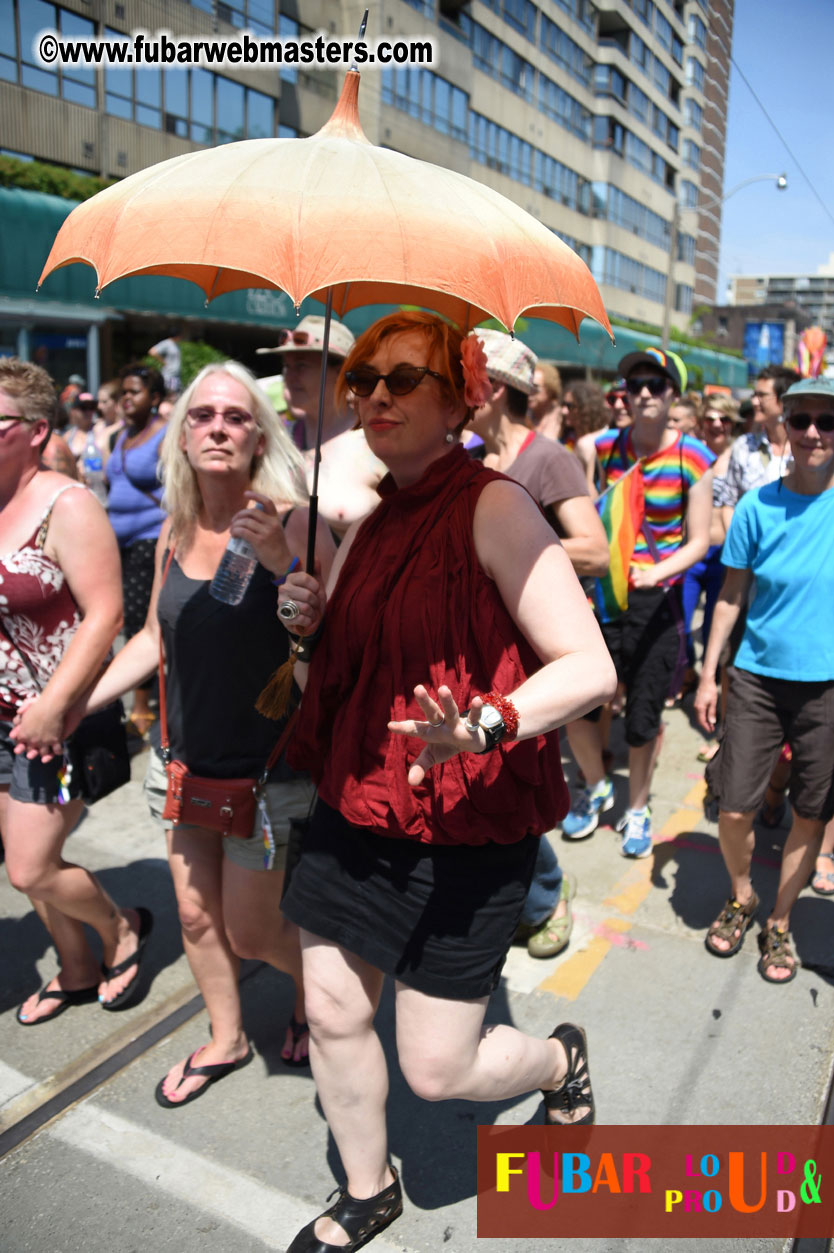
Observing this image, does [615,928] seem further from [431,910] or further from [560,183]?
[560,183]

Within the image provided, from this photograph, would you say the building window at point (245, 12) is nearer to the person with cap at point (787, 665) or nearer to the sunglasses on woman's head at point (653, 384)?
the sunglasses on woman's head at point (653, 384)

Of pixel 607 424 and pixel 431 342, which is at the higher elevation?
pixel 431 342

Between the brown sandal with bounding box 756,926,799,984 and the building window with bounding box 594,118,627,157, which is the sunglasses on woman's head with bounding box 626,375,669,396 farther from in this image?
the building window with bounding box 594,118,627,157

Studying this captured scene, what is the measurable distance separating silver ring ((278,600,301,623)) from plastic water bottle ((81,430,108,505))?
23.6ft

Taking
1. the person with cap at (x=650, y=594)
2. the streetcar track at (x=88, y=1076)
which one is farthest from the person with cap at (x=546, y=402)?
the streetcar track at (x=88, y=1076)

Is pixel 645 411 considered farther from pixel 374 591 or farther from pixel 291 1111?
pixel 291 1111

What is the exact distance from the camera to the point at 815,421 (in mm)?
3336

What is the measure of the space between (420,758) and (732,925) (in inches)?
92.3

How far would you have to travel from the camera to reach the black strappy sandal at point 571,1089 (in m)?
2.63

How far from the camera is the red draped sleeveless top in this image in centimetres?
209

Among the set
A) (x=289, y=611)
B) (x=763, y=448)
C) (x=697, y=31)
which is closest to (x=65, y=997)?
(x=289, y=611)

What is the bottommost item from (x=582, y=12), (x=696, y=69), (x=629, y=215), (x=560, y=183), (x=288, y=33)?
(x=696, y=69)

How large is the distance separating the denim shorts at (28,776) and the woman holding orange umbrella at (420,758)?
1.04 m

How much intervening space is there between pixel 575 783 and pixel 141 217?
12.8 ft
